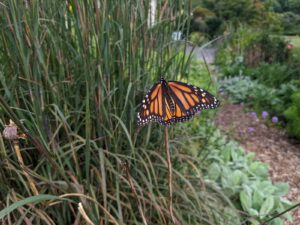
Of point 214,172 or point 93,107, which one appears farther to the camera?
point 214,172

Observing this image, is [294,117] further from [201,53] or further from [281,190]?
[201,53]

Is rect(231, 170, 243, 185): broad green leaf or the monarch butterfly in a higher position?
the monarch butterfly

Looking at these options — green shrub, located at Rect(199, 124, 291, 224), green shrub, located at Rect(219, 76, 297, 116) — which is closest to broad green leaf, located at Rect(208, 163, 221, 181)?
green shrub, located at Rect(199, 124, 291, 224)

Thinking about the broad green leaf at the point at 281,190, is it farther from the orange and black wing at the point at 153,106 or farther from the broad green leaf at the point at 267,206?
the orange and black wing at the point at 153,106

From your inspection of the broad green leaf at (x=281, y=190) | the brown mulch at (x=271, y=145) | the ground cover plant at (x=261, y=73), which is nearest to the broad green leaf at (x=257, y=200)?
the broad green leaf at (x=281, y=190)

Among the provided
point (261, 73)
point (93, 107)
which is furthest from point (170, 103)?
point (261, 73)

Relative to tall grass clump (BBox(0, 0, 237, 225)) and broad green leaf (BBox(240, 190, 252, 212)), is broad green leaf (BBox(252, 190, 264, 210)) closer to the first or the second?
broad green leaf (BBox(240, 190, 252, 212))
